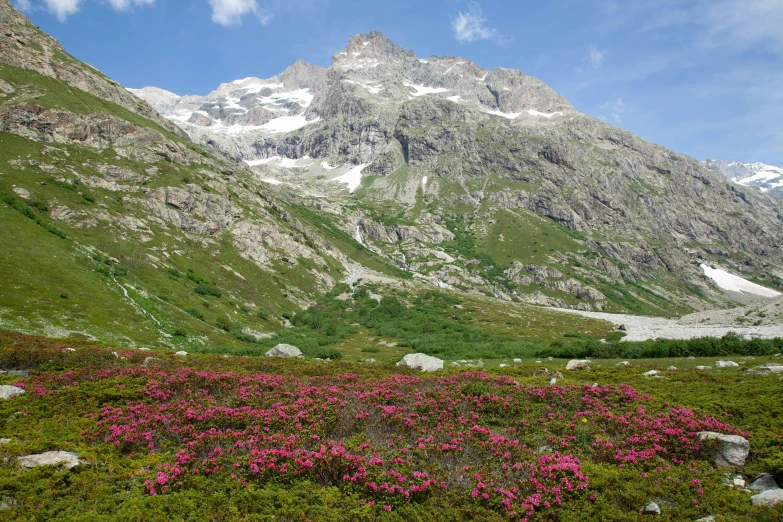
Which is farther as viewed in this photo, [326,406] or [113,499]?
[326,406]

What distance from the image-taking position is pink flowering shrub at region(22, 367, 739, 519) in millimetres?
11445

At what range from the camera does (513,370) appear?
86.8 ft

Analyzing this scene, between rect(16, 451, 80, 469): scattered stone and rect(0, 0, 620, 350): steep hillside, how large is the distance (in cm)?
3160

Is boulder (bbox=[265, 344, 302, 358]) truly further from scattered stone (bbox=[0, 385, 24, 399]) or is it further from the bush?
the bush

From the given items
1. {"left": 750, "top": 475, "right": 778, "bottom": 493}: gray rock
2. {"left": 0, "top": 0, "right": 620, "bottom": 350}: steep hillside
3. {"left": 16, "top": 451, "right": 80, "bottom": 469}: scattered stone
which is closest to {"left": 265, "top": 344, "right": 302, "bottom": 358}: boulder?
{"left": 0, "top": 0, "right": 620, "bottom": 350}: steep hillside

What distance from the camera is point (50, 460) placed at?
11766 mm

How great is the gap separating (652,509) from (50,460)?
1790 centimetres

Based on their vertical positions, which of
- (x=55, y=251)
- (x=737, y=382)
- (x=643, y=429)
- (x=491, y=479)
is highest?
(x=55, y=251)

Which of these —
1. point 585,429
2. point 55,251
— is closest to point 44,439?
point 585,429

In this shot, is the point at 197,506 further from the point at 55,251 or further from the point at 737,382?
the point at 55,251

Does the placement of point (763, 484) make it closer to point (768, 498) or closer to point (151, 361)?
point (768, 498)

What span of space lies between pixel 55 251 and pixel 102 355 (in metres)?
41.4

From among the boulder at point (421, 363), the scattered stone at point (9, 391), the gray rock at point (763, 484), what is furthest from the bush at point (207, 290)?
the gray rock at point (763, 484)

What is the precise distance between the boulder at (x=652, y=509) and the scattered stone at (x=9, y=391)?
80.9 ft
